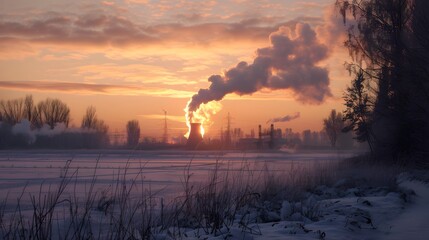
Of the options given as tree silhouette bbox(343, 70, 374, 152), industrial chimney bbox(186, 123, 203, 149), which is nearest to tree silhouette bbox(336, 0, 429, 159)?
tree silhouette bbox(343, 70, 374, 152)

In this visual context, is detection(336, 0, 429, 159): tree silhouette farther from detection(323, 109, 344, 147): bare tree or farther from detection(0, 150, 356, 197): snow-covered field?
detection(323, 109, 344, 147): bare tree

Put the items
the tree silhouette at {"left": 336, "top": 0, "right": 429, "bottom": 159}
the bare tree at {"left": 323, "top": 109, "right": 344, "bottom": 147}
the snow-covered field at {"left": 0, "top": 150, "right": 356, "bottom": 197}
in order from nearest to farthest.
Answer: the snow-covered field at {"left": 0, "top": 150, "right": 356, "bottom": 197} → the tree silhouette at {"left": 336, "top": 0, "right": 429, "bottom": 159} → the bare tree at {"left": 323, "top": 109, "right": 344, "bottom": 147}

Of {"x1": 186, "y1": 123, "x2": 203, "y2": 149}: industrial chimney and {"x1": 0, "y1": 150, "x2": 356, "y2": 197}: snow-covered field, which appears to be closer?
{"x1": 0, "y1": 150, "x2": 356, "y2": 197}: snow-covered field

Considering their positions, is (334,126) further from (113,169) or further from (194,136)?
(113,169)

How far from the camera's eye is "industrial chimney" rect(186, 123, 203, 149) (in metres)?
58.7

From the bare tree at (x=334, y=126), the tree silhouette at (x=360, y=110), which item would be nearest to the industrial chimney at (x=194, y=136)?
the bare tree at (x=334, y=126)

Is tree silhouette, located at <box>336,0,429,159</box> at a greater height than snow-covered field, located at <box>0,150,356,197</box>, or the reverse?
tree silhouette, located at <box>336,0,429,159</box>

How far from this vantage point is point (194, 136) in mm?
59844

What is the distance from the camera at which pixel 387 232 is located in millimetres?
7609

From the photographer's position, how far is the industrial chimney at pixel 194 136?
2309 inches

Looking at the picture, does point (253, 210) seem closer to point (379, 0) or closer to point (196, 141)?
point (379, 0)

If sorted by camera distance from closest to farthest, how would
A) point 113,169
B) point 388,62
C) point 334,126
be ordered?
point 113,169 < point 388,62 < point 334,126

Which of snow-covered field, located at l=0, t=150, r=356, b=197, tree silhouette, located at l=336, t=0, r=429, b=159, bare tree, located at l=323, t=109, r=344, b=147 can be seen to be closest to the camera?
snow-covered field, located at l=0, t=150, r=356, b=197

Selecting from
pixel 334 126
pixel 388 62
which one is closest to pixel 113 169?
pixel 388 62
